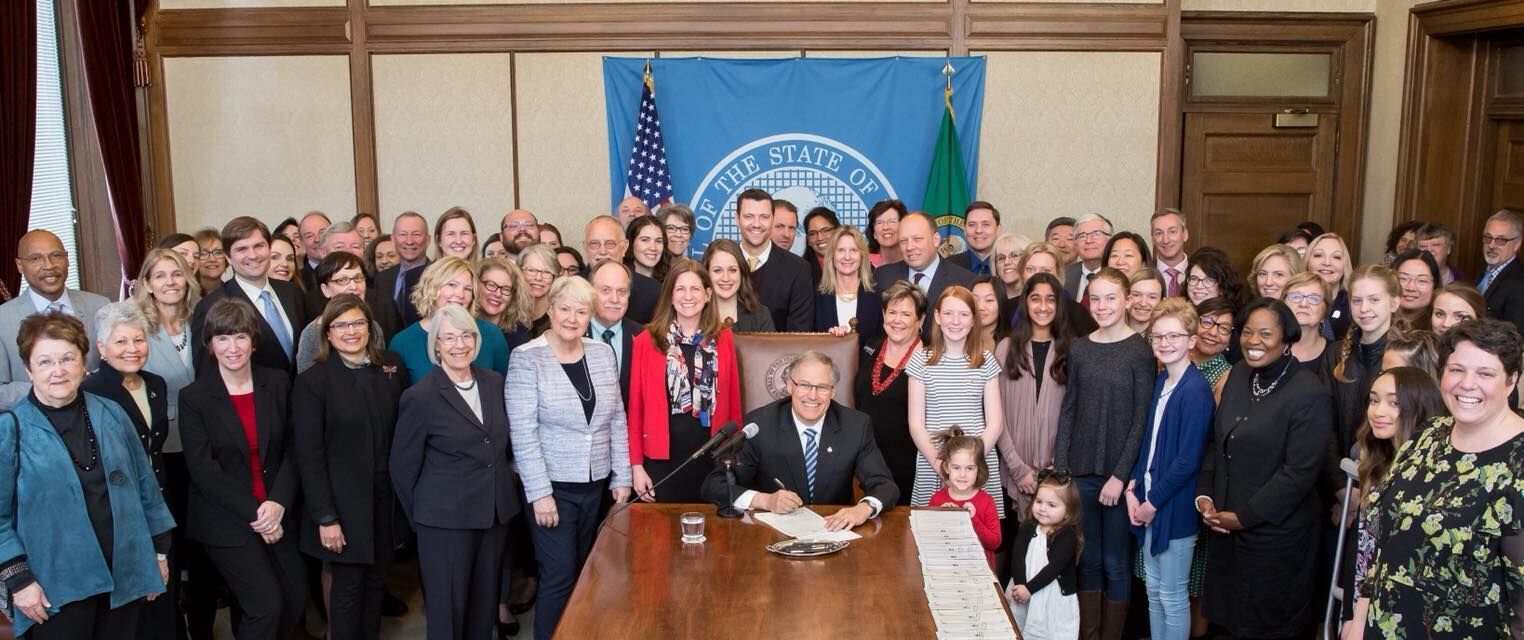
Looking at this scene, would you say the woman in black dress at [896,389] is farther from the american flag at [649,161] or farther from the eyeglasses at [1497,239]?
the eyeglasses at [1497,239]

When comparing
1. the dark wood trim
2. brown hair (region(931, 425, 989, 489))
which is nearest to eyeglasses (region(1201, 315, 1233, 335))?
brown hair (region(931, 425, 989, 489))

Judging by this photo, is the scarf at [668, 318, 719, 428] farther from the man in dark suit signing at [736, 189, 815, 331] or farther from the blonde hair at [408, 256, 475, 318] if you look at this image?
the man in dark suit signing at [736, 189, 815, 331]

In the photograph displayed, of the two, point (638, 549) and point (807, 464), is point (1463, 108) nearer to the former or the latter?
point (807, 464)

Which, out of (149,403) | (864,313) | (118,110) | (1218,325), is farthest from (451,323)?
(118,110)

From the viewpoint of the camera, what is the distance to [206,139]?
759cm

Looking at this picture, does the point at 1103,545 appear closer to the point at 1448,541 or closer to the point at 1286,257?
the point at 1286,257

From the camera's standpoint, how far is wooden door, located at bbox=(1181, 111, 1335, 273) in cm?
Answer: 795

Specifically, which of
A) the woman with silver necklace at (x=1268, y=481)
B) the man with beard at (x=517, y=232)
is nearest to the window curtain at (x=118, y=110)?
the man with beard at (x=517, y=232)

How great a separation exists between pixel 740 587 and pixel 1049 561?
1210 millimetres

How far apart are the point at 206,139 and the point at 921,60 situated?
4444 millimetres

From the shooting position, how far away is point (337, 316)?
13.6 feet

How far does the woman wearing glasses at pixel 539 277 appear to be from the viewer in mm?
5102

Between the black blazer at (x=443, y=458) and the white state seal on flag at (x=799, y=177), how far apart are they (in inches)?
136

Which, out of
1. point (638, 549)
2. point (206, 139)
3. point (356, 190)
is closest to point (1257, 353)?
point (638, 549)
